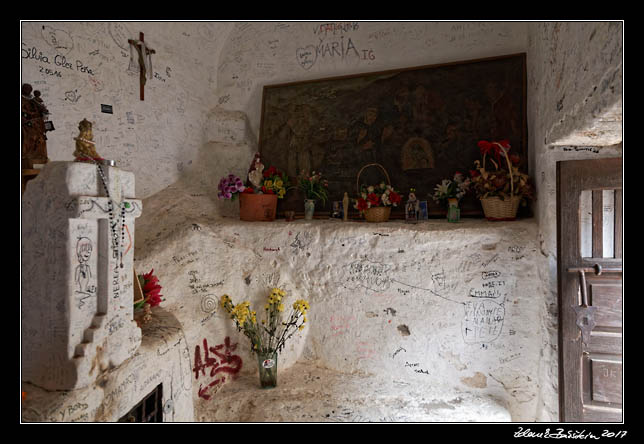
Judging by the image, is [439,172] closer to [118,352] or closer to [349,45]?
[349,45]

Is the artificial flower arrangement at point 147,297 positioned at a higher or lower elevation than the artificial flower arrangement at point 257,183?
lower

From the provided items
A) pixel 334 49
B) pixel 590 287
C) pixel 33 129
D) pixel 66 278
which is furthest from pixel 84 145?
pixel 334 49

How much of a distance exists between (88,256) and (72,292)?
16 cm

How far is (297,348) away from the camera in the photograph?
311cm

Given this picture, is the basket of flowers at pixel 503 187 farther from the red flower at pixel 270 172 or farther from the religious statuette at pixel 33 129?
the religious statuette at pixel 33 129

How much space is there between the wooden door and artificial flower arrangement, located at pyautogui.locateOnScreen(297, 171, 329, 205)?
1982 millimetres

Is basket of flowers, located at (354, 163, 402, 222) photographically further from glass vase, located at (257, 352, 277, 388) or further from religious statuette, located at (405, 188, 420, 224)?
glass vase, located at (257, 352, 277, 388)

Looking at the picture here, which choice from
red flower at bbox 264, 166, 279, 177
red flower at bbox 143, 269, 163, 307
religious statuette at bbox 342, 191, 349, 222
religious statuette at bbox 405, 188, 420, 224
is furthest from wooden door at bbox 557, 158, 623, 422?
red flower at bbox 143, 269, 163, 307

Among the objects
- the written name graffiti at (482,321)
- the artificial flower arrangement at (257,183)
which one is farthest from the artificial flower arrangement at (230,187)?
the written name graffiti at (482,321)

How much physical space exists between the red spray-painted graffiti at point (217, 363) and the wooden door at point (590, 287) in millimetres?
2301

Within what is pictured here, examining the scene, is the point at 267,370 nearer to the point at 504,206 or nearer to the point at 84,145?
the point at 84,145

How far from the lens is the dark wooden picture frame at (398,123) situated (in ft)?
10.5

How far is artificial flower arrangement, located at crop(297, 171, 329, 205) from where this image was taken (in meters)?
3.55

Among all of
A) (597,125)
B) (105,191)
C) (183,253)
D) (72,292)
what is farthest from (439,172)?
(72,292)
